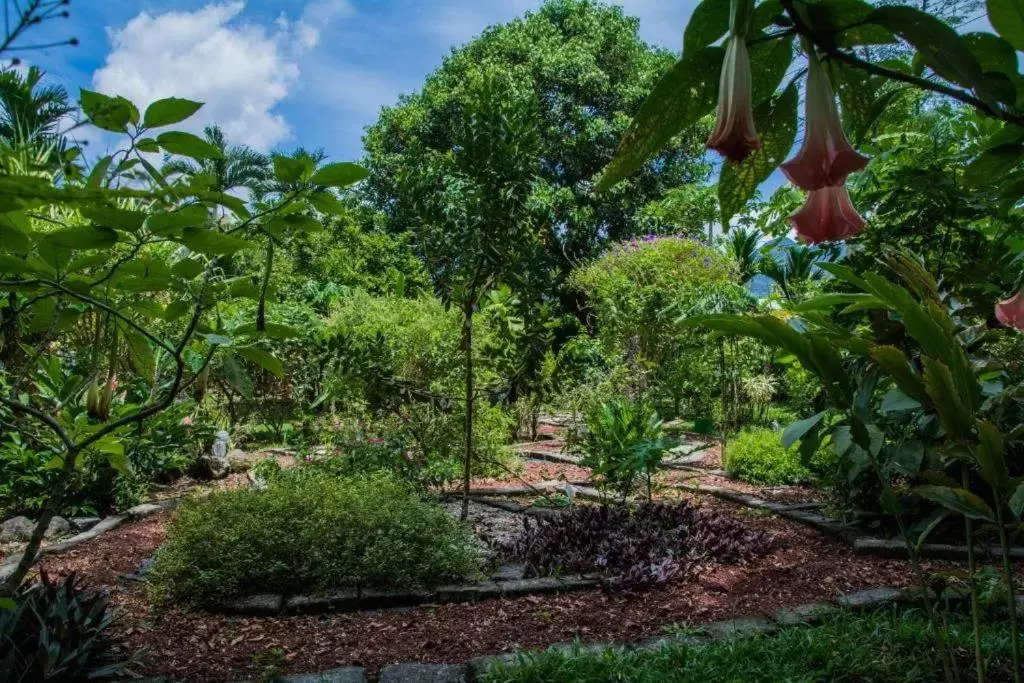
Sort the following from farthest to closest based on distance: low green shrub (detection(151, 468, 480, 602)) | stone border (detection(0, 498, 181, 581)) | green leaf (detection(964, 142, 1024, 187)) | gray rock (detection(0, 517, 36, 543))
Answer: gray rock (detection(0, 517, 36, 543))
stone border (detection(0, 498, 181, 581))
low green shrub (detection(151, 468, 480, 602))
green leaf (detection(964, 142, 1024, 187))

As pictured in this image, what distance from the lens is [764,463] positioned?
220 inches

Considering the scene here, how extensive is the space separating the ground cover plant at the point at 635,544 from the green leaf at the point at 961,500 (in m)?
1.81

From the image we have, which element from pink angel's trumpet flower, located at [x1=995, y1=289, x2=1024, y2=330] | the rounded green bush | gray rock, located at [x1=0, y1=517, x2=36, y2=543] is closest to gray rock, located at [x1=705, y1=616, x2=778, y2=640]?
pink angel's trumpet flower, located at [x1=995, y1=289, x2=1024, y2=330]

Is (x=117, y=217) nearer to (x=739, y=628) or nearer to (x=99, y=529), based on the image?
(x=739, y=628)

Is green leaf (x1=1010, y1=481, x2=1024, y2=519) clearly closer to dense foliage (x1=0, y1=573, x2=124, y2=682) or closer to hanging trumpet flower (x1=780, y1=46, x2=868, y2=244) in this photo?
hanging trumpet flower (x1=780, y1=46, x2=868, y2=244)

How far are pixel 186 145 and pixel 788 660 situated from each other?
2249 millimetres

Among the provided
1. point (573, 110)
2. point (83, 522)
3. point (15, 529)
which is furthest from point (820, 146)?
point (573, 110)

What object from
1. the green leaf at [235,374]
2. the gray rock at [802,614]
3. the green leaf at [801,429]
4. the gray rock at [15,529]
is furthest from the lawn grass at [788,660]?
the gray rock at [15,529]

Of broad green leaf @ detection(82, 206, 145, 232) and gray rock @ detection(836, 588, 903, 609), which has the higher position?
broad green leaf @ detection(82, 206, 145, 232)

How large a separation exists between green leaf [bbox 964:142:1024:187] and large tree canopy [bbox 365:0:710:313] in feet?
44.1

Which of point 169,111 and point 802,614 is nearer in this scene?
point 169,111

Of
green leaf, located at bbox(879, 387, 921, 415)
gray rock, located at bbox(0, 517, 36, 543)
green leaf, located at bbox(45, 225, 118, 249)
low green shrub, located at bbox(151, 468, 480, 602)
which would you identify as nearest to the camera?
green leaf, located at bbox(45, 225, 118, 249)

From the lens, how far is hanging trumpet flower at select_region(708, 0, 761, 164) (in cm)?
40

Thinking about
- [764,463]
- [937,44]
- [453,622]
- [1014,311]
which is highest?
[937,44]
